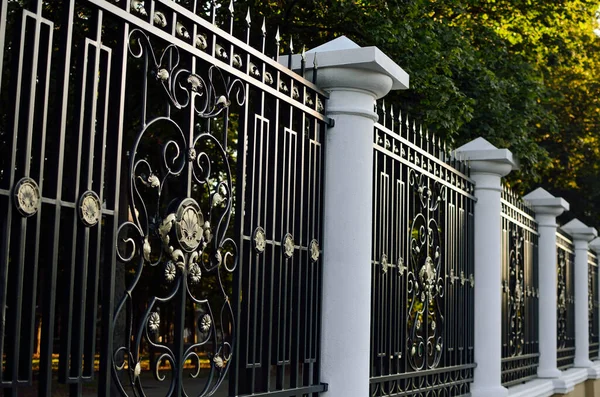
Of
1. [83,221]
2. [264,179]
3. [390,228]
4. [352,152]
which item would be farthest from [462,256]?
[83,221]

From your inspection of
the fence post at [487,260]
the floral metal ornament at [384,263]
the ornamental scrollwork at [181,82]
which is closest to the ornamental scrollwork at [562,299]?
the fence post at [487,260]

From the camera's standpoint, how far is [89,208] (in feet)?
9.20

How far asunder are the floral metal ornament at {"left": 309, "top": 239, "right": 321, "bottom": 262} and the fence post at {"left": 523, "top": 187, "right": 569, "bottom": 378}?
20.4 feet

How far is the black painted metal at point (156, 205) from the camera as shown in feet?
Answer: 8.51

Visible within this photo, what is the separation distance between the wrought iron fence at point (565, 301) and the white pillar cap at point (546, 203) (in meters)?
1.41

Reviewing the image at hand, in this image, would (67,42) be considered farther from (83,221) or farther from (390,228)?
(390,228)

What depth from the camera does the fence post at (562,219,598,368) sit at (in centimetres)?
1325

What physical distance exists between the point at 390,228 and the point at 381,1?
8.63m

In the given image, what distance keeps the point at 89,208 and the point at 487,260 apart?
5193 mm

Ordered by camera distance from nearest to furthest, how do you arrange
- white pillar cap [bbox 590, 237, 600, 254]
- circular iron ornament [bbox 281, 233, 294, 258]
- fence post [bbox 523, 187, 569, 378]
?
circular iron ornament [bbox 281, 233, 294, 258] → fence post [bbox 523, 187, 569, 378] → white pillar cap [bbox 590, 237, 600, 254]

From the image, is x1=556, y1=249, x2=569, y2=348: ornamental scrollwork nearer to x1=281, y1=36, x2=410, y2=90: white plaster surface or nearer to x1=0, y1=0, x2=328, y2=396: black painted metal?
x1=281, y1=36, x2=410, y2=90: white plaster surface

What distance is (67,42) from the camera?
2.72 metres

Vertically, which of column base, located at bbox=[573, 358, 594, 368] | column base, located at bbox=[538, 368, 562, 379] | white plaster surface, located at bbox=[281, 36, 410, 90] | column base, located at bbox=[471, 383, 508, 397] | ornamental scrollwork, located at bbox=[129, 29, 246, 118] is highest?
white plaster surface, located at bbox=[281, 36, 410, 90]

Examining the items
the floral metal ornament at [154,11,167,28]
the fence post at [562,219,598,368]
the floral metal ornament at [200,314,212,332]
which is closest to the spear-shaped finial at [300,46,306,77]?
the floral metal ornament at [154,11,167,28]
